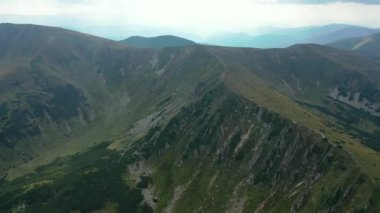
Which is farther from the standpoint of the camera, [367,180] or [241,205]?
[241,205]

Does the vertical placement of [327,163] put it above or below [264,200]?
above

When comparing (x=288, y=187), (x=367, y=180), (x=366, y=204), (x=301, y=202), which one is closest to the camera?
(x=366, y=204)

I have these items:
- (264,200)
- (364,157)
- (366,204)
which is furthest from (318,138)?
(366,204)

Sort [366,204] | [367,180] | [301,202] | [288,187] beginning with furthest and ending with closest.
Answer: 1. [288,187]
2. [301,202]
3. [367,180]
4. [366,204]

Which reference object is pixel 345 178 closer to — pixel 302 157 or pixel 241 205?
pixel 302 157

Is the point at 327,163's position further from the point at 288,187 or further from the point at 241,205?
the point at 241,205

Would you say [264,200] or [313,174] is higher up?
[313,174]

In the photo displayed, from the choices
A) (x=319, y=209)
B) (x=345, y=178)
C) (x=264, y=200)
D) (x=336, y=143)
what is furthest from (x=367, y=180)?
(x=264, y=200)

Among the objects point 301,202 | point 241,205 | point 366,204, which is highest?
point 366,204

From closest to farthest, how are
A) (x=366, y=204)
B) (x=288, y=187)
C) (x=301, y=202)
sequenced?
(x=366, y=204)
(x=301, y=202)
(x=288, y=187)
